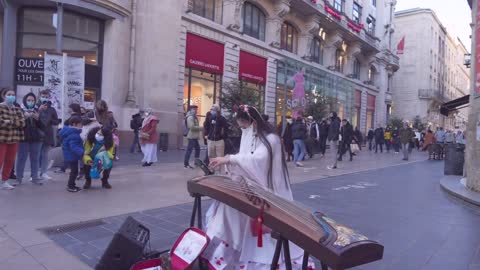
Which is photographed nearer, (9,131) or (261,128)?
(261,128)

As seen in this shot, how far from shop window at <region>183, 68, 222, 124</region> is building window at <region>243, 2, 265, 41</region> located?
415 cm

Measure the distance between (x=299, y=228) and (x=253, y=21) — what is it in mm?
22262

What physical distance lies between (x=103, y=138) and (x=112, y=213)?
79.8 inches

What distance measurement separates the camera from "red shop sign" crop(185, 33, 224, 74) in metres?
18.6

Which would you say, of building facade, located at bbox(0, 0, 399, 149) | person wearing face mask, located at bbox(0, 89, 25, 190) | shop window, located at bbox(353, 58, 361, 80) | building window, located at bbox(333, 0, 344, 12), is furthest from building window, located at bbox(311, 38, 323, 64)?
person wearing face mask, located at bbox(0, 89, 25, 190)

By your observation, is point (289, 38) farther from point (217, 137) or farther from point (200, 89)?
point (217, 137)

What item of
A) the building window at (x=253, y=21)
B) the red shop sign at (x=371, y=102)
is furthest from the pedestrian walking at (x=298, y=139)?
the red shop sign at (x=371, y=102)

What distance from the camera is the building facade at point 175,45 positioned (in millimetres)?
15562

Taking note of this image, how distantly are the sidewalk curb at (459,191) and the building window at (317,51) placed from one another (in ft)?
69.8

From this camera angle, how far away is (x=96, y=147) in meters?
7.16

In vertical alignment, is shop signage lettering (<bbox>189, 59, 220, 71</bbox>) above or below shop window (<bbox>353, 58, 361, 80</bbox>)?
below

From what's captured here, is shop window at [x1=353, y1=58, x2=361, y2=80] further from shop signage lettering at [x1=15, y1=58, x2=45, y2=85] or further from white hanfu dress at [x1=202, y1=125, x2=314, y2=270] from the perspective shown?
white hanfu dress at [x1=202, y1=125, x2=314, y2=270]

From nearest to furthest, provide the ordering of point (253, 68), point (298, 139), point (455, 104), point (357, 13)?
point (298, 139) < point (455, 104) < point (253, 68) < point (357, 13)

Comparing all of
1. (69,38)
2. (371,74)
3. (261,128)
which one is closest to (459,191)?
(261,128)
